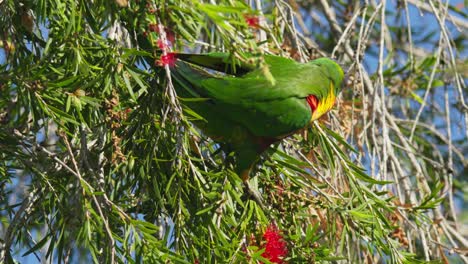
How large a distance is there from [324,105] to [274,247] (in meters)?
0.65

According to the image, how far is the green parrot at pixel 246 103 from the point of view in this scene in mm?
2102

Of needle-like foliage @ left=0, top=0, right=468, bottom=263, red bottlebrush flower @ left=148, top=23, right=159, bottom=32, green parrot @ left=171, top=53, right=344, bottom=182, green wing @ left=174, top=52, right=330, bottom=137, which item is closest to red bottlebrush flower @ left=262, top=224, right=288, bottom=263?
needle-like foliage @ left=0, top=0, right=468, bottom=263

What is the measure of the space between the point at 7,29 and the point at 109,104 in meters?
0.39

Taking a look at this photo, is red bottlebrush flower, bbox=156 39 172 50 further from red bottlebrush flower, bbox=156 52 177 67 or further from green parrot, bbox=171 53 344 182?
green parrot, bbox=171 53 344 182

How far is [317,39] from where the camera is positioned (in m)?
3.95

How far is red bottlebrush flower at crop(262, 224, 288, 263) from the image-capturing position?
1766 mm

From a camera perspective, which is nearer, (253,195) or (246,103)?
(253,195)

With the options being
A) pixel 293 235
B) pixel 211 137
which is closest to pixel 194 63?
pixel 211 137

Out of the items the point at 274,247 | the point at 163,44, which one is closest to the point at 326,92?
the point at 274,247

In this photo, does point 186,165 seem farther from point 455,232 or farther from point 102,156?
point 455,232

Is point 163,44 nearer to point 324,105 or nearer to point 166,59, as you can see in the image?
point 166,59

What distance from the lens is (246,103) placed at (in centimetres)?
212

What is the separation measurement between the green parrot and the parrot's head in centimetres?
1

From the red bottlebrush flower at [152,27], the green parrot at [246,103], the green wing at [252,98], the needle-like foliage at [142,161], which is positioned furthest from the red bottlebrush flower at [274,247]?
the red bottlebrush flower at [152,27]
